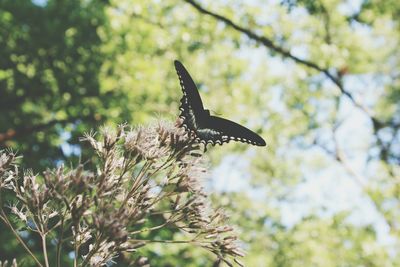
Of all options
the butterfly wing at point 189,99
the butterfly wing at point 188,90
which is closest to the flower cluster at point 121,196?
the butterfly wing at point 189,99

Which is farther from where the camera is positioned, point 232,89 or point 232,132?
point 232,89

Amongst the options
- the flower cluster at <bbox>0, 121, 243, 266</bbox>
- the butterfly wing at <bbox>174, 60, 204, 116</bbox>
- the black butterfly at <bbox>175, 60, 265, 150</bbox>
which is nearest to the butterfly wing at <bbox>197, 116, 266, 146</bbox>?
the black butterfly at <bbox>175, 60, 265, 150</bbox>

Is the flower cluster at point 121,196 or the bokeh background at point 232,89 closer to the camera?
the flower cluster at point 121,196

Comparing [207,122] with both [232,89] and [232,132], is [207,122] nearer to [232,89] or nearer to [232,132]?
[232,132]

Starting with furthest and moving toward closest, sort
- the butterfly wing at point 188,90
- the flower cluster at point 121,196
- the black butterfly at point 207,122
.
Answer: the butterfly wing at point 188,90 < the black butterfly at point 207,122 < the flower cluster at point 121,196

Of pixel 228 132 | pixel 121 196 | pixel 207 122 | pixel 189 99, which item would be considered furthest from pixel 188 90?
pixel 121 196

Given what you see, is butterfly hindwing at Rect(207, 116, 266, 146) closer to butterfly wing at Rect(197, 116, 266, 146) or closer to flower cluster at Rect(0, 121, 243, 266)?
butterfly wing at Rect(197, 116, 266, 146)

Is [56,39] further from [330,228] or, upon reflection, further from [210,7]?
[330,228]

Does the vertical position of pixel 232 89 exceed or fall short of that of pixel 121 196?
it exceeds it

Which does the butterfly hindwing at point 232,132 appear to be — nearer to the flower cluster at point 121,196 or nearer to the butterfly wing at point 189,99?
the butterfly wing at point 189,99
